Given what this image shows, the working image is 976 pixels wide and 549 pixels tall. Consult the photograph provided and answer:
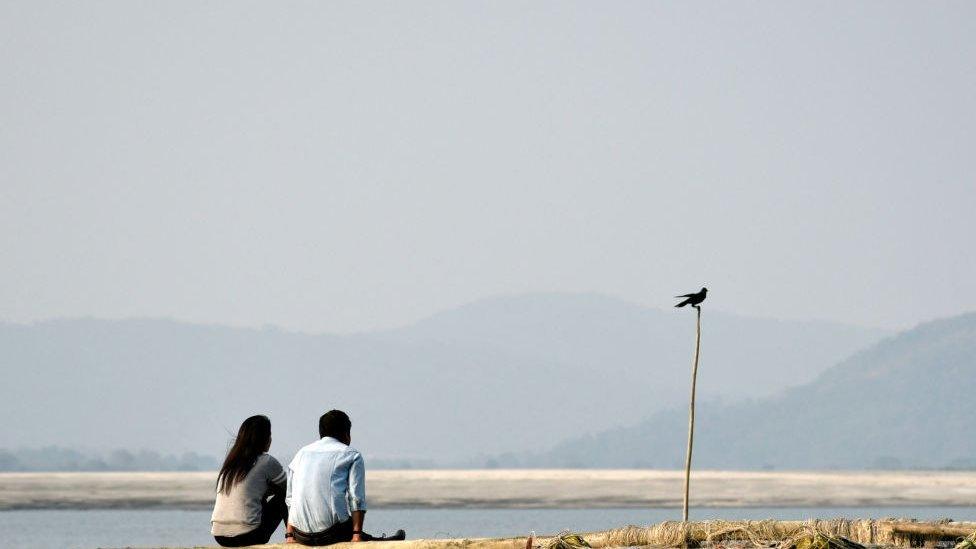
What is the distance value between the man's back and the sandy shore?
52.5m

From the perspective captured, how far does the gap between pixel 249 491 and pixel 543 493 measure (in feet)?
214

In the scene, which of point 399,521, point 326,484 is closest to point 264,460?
point 326,484

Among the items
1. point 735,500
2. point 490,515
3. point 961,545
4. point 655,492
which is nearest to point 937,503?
point 735,500

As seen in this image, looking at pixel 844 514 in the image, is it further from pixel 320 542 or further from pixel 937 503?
pixel 320 542

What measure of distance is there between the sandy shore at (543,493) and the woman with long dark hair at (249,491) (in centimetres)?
5220

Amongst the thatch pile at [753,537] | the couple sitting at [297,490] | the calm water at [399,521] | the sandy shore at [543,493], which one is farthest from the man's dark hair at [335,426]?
the sandy shore at [543,493]

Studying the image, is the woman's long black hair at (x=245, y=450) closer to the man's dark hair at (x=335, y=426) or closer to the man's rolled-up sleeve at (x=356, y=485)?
the man's dark hair at (x=335, y=426)

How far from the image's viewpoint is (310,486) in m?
12.5

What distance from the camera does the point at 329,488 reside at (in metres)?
12.5

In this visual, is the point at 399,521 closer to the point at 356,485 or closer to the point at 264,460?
the point at 264,460

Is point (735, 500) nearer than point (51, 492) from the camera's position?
Yes

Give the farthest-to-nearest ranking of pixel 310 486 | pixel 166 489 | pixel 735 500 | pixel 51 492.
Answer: pixel 166 489, pixel 51 492, pixel 735 500, pixel 310 486

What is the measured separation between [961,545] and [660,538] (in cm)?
242

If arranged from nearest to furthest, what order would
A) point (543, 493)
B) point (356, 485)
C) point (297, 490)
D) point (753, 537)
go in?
point (356, 485) → point (297, 490) → point (753, 537) → point (543, 493)
